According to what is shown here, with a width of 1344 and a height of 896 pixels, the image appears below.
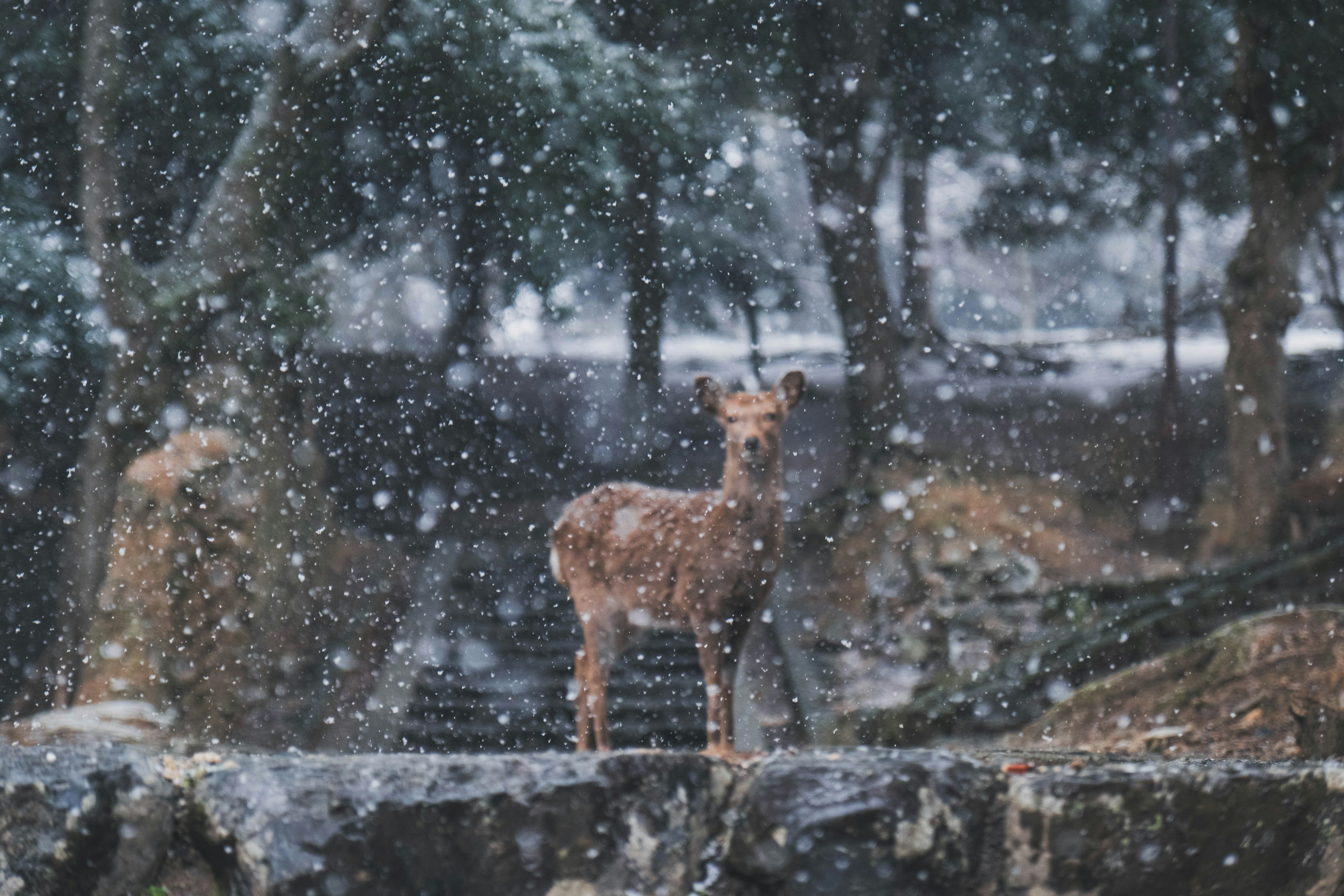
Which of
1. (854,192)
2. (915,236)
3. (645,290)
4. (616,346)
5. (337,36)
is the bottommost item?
(616,346)

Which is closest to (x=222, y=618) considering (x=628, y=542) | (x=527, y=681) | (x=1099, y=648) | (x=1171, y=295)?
(x=527, y=681)

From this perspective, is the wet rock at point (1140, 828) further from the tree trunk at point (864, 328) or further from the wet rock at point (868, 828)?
the tree trunk at point (864, 328)

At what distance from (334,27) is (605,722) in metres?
5.14

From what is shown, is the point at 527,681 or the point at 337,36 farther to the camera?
the point at 337,36

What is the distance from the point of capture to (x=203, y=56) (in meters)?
7.48

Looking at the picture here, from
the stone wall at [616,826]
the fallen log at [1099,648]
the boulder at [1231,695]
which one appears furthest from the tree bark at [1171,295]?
the stone wall at [616,826]

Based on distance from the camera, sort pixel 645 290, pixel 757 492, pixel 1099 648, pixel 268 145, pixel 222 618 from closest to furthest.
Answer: pixel 757 492 → pixel 1099 648 → pixel 222 618 → pixel 268 145 → pixel 645 290

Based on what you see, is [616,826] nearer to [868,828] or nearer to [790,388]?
[868,828]

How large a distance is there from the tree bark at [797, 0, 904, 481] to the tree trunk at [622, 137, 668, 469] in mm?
1423

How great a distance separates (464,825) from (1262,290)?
686cm

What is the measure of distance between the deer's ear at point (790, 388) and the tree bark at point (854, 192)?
4.99 metres

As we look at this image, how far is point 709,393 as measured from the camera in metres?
3.42

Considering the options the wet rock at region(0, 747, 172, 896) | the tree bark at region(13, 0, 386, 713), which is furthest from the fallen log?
the tree bark at region(13, 0, 386, 713)

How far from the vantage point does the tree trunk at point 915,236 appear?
29.8ft
